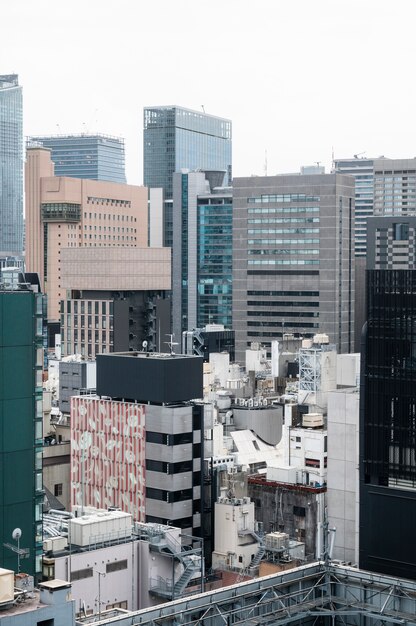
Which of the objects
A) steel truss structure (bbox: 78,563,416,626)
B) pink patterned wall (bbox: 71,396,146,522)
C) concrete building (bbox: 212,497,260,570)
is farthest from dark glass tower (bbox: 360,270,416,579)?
pink patterned wall (bbox: 71,396,146,522)

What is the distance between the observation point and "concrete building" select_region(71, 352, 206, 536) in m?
105

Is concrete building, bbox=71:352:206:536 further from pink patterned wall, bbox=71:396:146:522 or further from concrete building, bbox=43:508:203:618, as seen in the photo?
concrete building, bbox=43:508:203:618

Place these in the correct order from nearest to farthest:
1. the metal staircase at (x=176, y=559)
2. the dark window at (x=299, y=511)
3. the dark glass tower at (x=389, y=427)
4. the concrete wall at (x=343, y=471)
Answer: the dark glass tower at (x=389, y=427), the metal staircase at (x=176, y=559), the concrete wall at (x=343, y=471), the dark window at (x=299, y=511)

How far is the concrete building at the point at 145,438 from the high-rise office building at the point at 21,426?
33857 millimetres

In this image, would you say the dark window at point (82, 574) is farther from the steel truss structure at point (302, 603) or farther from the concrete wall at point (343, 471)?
the concrete wall at point (343, 471)

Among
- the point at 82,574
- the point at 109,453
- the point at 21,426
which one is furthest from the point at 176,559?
the point at 109,453

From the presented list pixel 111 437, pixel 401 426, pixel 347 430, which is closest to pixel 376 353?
pixel 401 426

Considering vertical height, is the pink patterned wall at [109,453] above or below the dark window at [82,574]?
above

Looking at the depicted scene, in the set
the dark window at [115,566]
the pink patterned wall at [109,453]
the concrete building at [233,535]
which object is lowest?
the concrete building at [233,535]

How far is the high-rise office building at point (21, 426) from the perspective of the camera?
69438 millimetres

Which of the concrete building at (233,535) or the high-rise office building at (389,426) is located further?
the concrete building at (233,535)

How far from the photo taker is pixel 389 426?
81.1 metres

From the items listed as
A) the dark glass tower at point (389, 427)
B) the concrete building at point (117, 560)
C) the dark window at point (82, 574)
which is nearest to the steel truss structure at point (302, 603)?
the dark glass tower at point (389, 427)

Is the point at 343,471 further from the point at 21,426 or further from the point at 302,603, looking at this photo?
the point at 302,603
